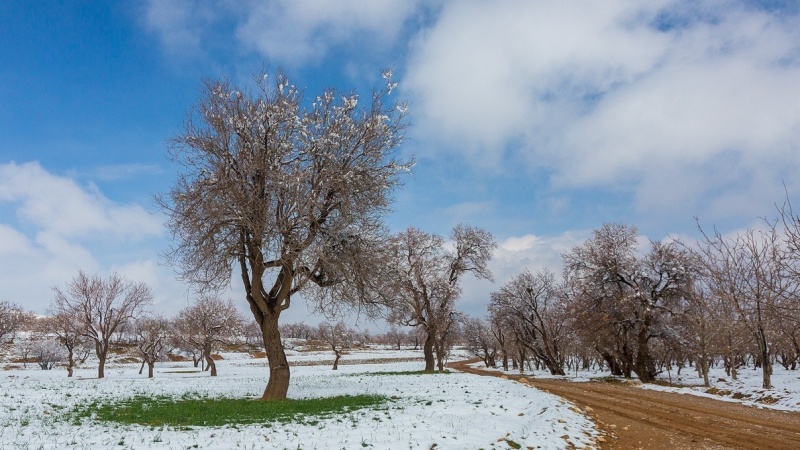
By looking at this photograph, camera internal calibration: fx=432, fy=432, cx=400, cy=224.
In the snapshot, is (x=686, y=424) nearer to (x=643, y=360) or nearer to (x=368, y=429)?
(x=368, y=429)

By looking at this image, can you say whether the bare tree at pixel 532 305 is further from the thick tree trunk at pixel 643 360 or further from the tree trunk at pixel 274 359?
the tree trunk at pixel 274 359

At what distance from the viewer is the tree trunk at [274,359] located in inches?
669

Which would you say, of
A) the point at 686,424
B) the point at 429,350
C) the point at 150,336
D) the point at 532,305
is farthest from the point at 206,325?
the point at 686,424

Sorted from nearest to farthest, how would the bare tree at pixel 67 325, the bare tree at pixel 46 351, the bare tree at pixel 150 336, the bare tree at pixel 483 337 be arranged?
1. the bare tree at pixel 67 325
2. the bare tree at pixel 150 336
3. the bare tree at pixel 46 351
4. the bare tree at pixel 483 337

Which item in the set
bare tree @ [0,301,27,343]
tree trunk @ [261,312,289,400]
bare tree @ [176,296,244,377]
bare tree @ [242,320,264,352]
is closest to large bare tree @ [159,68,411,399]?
tree trunk @ [261,312,289,400]

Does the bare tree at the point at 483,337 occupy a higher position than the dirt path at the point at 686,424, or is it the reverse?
the dirt path at the point at 686,424

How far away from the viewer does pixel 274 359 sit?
677 inches

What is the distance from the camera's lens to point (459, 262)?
37938 mm

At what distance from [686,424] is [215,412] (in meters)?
15.2

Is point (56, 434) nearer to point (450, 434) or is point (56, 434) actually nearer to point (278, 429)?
point (278, 429)

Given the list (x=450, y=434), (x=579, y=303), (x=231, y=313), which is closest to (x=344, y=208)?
(x=450, y=434)

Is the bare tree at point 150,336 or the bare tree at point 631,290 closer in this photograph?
the bare tree at point 631,290

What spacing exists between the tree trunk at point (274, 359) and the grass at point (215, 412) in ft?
5.39

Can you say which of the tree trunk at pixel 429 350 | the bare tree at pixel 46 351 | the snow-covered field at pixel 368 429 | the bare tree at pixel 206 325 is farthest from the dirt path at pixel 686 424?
the bare tree at pixel 46 351
